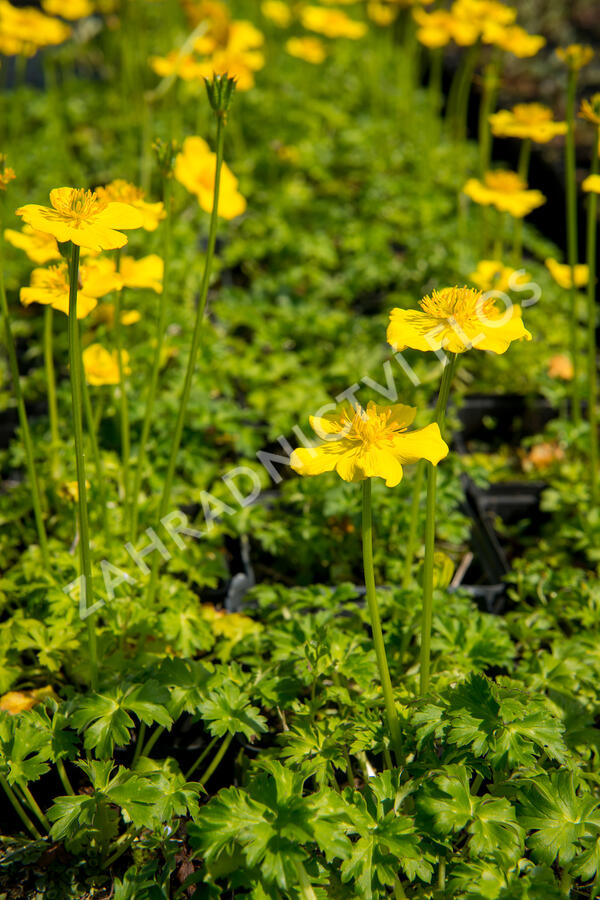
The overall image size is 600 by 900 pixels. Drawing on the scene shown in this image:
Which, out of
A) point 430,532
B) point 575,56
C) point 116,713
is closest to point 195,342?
point 430,532

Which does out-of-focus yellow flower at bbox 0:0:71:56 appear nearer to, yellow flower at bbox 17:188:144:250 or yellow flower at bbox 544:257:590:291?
yellow flower at bbox 544:257:590:291

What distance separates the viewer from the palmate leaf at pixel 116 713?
143 centimetres

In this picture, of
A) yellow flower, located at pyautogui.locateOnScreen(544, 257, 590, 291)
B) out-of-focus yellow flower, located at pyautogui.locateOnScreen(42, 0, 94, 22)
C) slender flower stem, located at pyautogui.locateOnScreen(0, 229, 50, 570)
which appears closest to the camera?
slender flower stem, located at pyautogui.locateOnScreen(0, 229, 50, 570)

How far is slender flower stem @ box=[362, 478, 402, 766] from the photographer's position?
1.30 metres

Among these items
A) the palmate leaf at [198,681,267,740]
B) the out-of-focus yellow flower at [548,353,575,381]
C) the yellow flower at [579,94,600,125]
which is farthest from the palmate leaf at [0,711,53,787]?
the out-of-focus yellow flower at [548,353,575,381]

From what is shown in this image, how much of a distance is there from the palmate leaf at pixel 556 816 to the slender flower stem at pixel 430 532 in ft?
0.89

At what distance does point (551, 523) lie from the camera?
260 centimetres

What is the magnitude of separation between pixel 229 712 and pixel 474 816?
1.61ft

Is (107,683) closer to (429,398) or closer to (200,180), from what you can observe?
(200,180)

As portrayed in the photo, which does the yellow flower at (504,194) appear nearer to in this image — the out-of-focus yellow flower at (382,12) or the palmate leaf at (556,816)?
the palmate leaf at (556,816)

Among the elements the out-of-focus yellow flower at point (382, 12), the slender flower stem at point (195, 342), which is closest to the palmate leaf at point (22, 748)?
the slender flower stem at point (195, 342)

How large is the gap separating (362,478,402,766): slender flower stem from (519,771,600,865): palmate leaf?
25 centimetres

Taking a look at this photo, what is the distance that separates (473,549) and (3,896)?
1609mm

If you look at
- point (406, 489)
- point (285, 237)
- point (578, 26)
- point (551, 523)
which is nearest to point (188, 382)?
point (406, 489)
